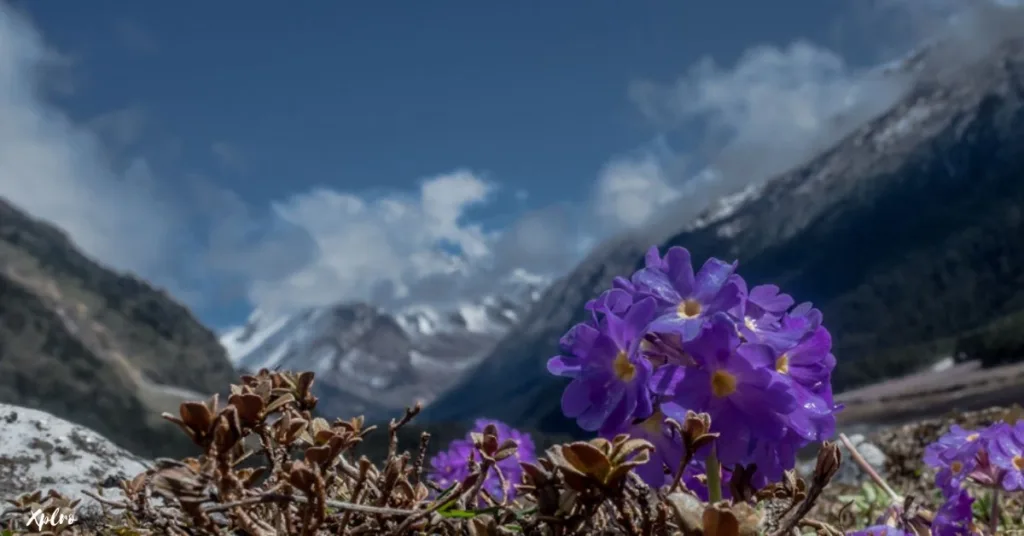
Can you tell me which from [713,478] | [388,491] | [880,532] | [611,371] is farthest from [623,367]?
[880,532]

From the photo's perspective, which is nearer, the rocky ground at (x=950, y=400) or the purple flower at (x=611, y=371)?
the purple flower at (x=611, y=371)

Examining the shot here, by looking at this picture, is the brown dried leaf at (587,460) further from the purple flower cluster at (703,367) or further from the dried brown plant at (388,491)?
the purple flower cluster at (703,367)

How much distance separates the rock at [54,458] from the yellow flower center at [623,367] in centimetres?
170

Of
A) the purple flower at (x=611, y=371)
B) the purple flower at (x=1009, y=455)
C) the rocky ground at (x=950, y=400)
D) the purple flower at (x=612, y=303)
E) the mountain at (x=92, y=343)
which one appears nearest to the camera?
the purple flower at (x=611, y=371)

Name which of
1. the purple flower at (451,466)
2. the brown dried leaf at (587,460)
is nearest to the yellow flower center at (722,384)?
the brown dried leaf at (587,460)

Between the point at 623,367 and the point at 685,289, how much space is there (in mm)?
238

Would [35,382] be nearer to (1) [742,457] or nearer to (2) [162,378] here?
(2) [162,378]

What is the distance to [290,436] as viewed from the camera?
75.1 inches

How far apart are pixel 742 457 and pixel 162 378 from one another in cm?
14437

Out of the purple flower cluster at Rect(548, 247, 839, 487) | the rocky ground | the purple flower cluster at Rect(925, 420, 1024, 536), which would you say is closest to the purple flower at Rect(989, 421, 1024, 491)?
the purple flower cluster at Rect(925, 420, 1024, 536)

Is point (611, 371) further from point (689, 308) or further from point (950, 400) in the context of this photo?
point (950, 400)

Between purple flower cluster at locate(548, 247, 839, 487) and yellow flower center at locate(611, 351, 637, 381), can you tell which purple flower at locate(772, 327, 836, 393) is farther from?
yellow flower center at locate(611, 351, 637, 381)

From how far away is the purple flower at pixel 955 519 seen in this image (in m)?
2.48

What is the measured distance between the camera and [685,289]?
1.90m
